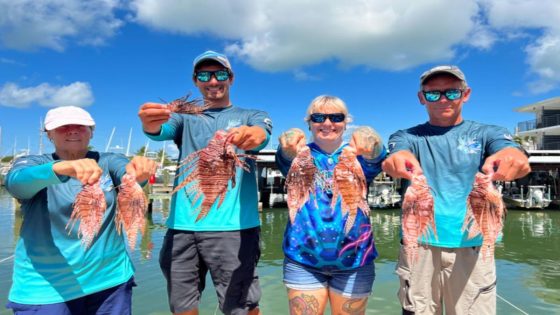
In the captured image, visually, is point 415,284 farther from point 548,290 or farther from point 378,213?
point 378,213

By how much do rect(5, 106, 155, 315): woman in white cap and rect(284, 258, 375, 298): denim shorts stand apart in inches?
65.5

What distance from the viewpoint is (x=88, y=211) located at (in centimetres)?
336

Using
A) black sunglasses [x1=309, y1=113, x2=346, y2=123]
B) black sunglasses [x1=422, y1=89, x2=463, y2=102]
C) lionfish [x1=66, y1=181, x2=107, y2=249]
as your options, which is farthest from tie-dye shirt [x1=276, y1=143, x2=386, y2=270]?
lionfish [x1=66, y1=181, x2=107, y2=249]

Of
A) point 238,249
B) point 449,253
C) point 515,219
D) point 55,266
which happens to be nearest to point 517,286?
point 449,253

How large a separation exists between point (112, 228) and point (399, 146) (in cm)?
295

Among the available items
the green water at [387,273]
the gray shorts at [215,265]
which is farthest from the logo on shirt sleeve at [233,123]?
the green water at [387,273]

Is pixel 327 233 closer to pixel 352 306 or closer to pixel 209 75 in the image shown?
pixel 352 306

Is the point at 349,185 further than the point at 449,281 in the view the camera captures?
No

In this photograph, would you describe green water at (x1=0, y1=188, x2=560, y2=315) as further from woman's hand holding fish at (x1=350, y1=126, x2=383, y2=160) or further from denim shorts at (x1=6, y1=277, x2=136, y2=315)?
woman's hand holding fish at (x1=350, y1=126, x2=383, y2=160)

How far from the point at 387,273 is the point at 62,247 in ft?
27.4

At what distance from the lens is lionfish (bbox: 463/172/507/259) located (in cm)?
338

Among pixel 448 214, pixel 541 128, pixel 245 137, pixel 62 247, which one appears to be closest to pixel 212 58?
pixel 245 137

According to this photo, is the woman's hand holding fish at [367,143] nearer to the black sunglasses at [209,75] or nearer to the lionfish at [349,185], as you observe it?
the lionfish at [349,185]

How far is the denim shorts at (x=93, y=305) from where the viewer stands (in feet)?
10.9
